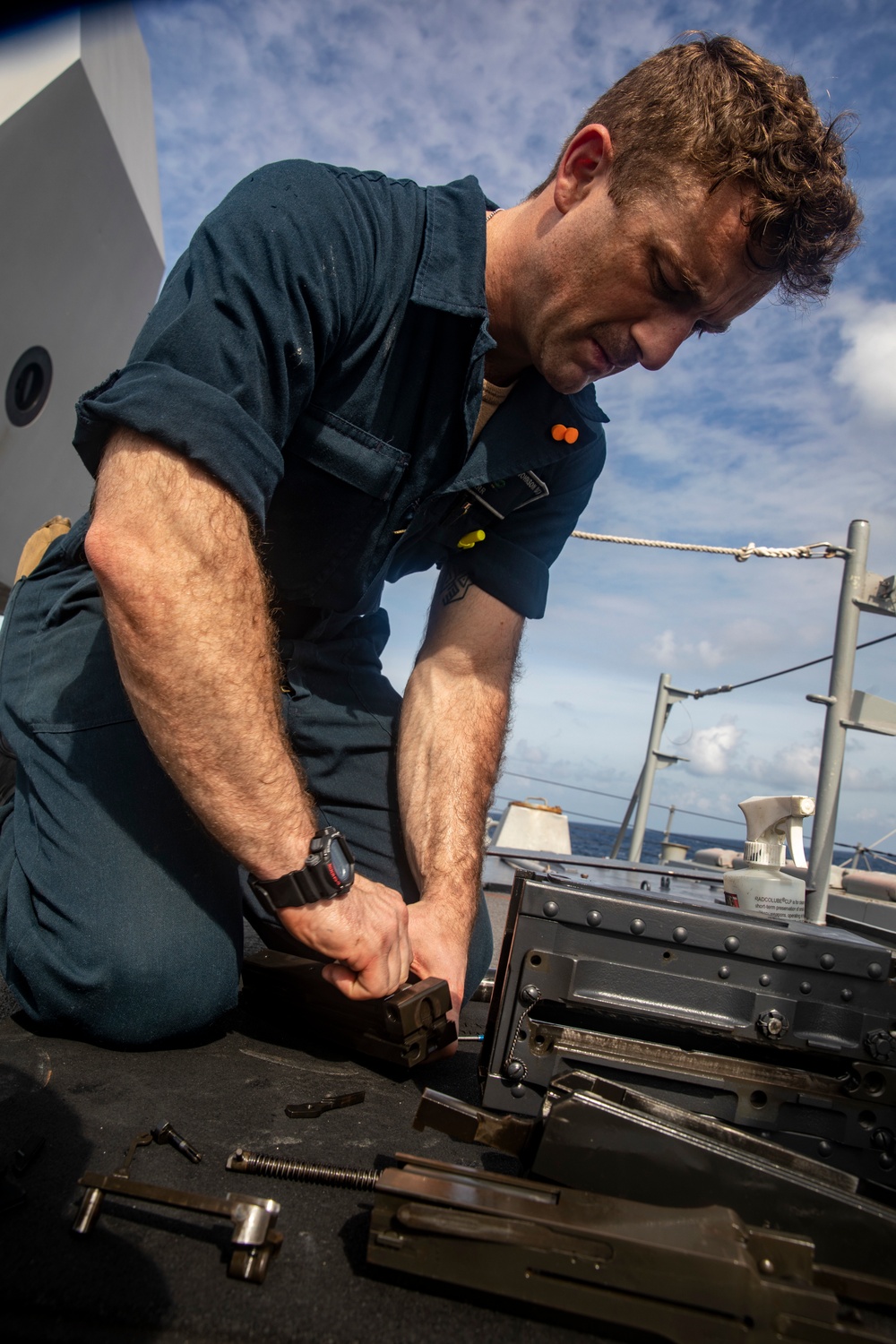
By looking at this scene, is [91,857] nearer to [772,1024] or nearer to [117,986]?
[117,986]

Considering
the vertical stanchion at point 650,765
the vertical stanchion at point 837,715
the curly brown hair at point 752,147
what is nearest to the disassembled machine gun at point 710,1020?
the curly brown hair at point 752,147

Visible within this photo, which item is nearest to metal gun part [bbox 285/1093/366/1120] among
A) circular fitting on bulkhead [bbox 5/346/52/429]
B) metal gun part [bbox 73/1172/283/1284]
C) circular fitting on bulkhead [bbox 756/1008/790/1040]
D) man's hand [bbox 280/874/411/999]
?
man's hand [bbox 280/874/411/999]

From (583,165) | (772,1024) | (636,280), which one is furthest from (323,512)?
(772,1024)

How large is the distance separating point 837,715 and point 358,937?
12.8ft

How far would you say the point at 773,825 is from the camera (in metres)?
1.94

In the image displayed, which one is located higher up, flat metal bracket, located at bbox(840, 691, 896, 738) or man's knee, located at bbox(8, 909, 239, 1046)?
flat metal bracket, located at bbox(840, 691, 896, 738)

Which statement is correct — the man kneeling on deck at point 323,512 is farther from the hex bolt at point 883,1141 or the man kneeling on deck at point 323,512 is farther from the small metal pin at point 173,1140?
the hex bolt at point 883,1141

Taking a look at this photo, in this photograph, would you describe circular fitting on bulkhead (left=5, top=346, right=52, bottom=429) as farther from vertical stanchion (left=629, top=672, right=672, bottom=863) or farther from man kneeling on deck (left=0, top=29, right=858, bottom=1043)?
vertical stanchion (left=629, top=672, right=672, bottom=863)

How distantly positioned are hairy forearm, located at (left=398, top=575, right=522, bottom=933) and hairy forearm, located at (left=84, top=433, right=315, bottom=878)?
0.62 meters

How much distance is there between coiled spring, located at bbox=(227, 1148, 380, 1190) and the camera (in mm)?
970

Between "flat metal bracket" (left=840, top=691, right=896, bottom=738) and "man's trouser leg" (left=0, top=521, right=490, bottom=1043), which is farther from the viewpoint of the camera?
"flat metal bracket" (left=840, top=691, right=896, bottom=738)

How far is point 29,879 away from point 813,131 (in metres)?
2.08

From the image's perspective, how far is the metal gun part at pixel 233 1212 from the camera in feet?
2.49

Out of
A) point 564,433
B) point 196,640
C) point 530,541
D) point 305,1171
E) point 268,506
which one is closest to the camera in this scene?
point 305,1171
